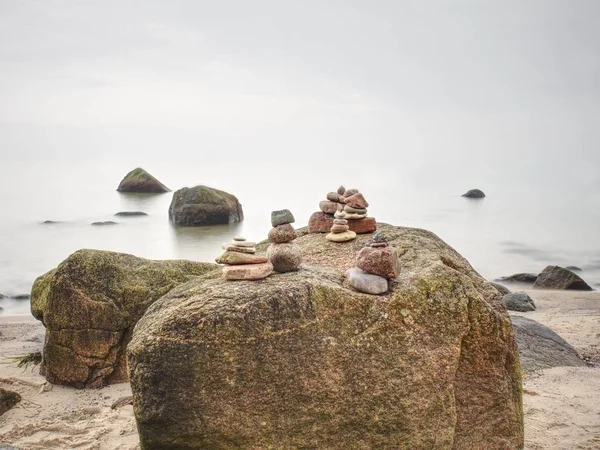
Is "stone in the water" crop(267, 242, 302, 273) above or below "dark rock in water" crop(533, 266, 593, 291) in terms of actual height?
above

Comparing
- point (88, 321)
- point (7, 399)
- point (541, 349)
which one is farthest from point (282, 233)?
point (541, 349)

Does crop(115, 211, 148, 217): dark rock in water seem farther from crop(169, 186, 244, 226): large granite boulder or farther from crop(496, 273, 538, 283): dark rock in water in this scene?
crop(496, 273, 538, 283): dark rock in water

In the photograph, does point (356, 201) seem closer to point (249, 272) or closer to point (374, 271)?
point (374, 271)

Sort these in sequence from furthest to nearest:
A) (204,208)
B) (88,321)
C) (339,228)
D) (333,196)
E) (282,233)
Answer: (204,208) → (88,321) → (333,196) → (339,228) → (282,233)

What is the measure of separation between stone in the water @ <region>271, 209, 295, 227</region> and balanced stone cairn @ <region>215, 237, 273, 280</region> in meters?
→ 0.33

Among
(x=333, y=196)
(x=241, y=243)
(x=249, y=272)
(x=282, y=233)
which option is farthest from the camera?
(x=333, y=196)

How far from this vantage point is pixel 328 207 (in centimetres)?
697

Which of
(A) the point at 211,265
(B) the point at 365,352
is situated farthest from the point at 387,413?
(A) the point at 211,265

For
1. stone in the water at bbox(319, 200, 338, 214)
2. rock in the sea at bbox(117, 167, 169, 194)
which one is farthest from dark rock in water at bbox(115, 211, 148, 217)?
stone in the water at bbox(319, 200, 338, 214)

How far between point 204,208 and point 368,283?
14628mm

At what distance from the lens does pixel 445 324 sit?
15.7ft

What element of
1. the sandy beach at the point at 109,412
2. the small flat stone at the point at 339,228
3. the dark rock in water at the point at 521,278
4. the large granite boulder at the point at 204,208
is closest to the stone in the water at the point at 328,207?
the small flat stone at the point at 339,228

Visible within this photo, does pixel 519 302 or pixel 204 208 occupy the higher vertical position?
pixel 204 208

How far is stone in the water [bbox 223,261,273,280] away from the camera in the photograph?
4926 mm
